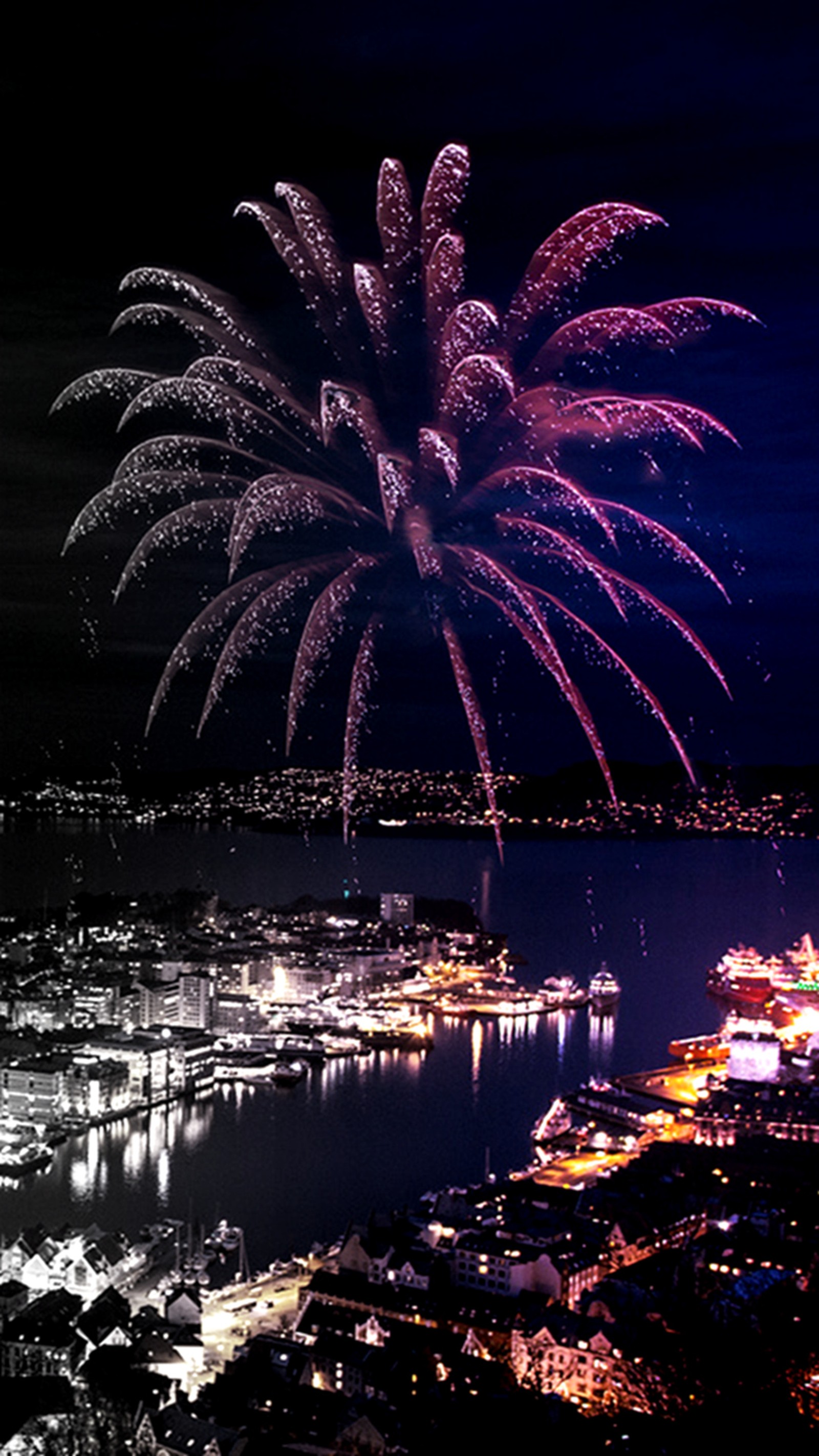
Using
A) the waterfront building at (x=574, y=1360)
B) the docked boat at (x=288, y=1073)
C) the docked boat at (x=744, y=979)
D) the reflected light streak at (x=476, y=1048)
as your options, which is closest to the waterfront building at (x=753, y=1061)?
the reflected light streak at (x=476, y=1048)

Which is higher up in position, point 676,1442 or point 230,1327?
point 676,1442

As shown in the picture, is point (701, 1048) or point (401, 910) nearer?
point (701, 1048)

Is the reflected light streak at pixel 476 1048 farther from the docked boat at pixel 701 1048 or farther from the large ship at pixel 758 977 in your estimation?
the large ship at pixel 758 977

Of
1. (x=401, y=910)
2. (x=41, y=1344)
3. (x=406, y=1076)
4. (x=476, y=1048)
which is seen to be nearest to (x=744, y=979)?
(x=476, y=1048)

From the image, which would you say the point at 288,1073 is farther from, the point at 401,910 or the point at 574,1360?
the point at 401,910

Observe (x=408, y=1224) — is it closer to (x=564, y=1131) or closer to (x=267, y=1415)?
(x=267, y=1415)

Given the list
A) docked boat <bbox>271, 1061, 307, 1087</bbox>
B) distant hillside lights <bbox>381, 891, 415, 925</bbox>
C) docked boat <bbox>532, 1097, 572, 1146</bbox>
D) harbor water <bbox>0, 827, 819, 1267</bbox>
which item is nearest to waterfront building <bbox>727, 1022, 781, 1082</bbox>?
harbor water <bbox>0, 827, 819, 1267</bbox>

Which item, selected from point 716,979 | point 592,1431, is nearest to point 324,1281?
point 592,1431

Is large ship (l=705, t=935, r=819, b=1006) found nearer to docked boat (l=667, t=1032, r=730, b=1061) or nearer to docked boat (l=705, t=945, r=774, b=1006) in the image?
docked boat (l=705, t=945, r=774, b=1006)
